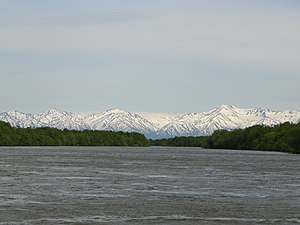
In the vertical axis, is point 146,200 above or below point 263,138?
below

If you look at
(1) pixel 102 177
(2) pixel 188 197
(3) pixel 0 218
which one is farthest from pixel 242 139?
(3) pixel 0 218

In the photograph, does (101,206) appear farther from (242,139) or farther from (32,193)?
(242,139)

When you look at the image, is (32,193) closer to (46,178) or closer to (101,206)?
(101,206)

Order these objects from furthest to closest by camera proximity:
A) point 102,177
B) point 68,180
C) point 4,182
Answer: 1. point 102,177
2. point 68,180
3. point 4,182

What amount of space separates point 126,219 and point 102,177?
91.5ft

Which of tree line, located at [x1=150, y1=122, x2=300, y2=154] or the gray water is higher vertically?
tree line, located at [x1=150, y1=122, x2=300, y2=154]

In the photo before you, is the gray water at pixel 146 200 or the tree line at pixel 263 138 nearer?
the gray water at pixel 146 200

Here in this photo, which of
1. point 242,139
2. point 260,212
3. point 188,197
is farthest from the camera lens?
point 242,139

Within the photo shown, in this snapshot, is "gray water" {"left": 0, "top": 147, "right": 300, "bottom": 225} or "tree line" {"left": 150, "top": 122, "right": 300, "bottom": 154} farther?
"tree line" {"left": 150, "top": 122, "right": 300, "bottom": 154}

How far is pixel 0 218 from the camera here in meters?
32.0

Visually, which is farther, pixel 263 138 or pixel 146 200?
pixel 263 138

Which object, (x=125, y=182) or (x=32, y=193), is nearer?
(x=32, y=193)

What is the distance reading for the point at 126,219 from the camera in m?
32.7

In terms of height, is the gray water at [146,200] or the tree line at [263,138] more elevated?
the tree line at [263,138]
